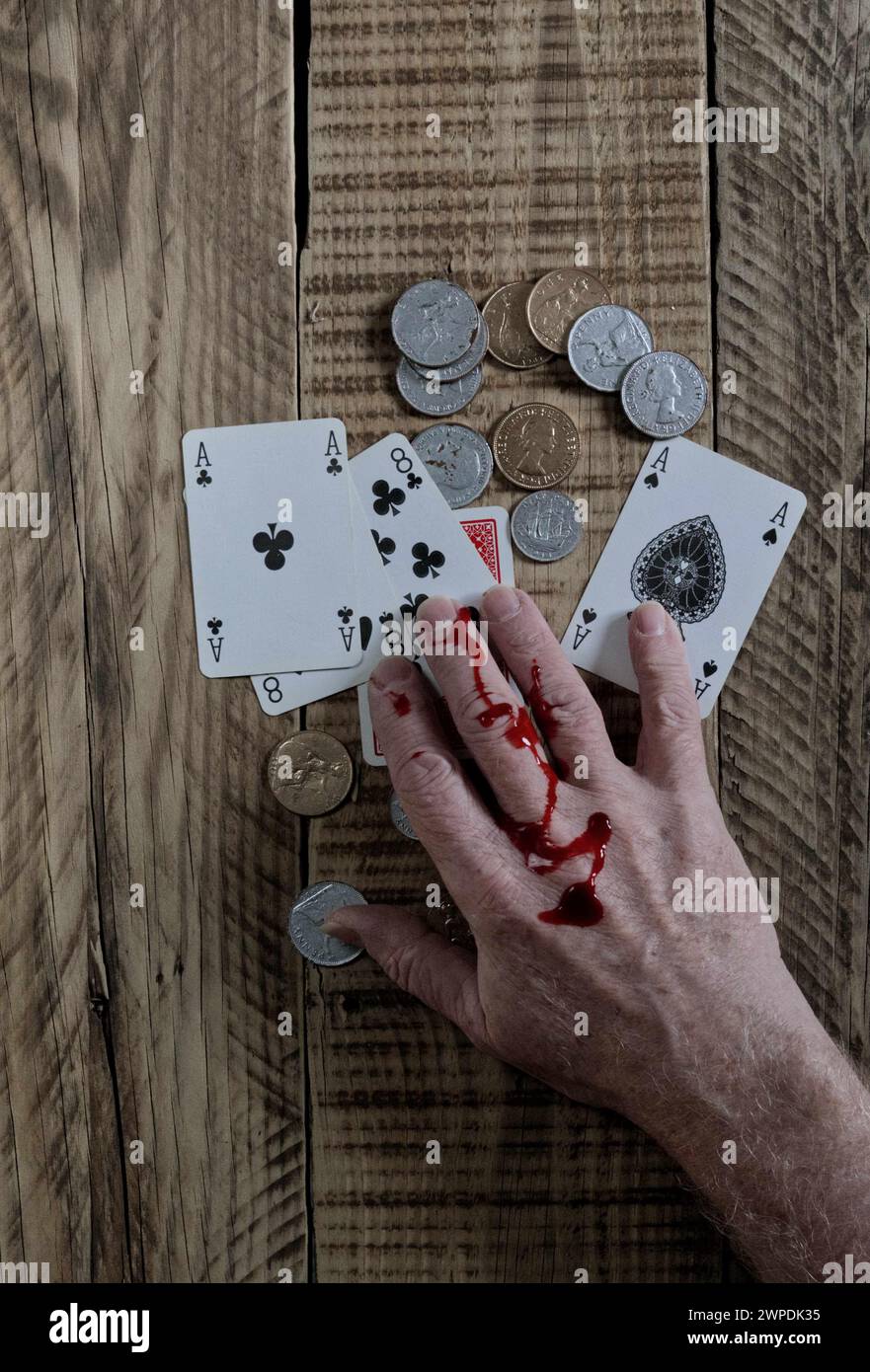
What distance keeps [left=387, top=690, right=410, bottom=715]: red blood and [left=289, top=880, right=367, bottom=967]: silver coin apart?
0.32m

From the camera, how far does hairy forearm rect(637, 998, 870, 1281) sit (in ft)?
4.79

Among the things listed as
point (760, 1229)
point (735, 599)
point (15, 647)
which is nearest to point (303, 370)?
point (15, 647)

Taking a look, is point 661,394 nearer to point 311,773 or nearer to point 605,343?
point 605,343

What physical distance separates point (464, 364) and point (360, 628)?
0.45 m

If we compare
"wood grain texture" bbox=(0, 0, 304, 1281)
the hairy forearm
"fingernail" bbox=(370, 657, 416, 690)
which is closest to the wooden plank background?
"wood grain texture" bbox=(0, 0, 304, 1281)

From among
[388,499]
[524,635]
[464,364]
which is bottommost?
[524,635]

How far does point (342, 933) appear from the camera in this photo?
1.68 meters

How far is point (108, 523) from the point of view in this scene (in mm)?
1732

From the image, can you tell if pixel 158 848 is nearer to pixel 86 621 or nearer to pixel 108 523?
pixel 86 621

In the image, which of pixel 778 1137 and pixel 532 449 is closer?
pixel 778 1137

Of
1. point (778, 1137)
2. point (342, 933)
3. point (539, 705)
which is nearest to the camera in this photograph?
point (778, 1137)

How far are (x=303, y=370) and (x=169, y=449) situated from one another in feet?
0.82

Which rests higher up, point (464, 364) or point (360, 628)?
point (464, 364)

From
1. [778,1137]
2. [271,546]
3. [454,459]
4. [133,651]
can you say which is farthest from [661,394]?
[778,1137]
